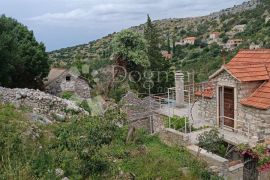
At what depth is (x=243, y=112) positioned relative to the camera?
14.0 m

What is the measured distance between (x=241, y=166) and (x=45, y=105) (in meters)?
8.65

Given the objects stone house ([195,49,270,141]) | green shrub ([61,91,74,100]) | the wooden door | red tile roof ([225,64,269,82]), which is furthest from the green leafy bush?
green shrub ([61,91,74,100])

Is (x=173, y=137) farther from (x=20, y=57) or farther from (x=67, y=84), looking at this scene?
(x=67, y=84)

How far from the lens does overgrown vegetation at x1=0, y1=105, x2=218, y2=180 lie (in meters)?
8.10

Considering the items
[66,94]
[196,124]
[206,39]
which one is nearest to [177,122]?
[196,124]

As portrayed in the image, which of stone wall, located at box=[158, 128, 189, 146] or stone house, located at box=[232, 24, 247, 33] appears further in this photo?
stone house, located at box=[232, 24, 247, 33]

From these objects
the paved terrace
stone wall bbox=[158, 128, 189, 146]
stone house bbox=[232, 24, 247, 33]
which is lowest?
stone wall bbox=[158, 128, 189, 146]

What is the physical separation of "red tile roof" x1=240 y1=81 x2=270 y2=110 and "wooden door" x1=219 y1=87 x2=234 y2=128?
821 millimetres

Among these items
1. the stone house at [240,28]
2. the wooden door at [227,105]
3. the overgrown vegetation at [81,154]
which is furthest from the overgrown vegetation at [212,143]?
the stone house at [240,28]

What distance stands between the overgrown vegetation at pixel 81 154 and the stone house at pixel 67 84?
991 centimetres

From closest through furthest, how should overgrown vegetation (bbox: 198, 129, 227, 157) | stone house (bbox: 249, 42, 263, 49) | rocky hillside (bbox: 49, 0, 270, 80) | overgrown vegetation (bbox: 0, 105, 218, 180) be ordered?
overgrown vegetation (bbox: 0, 105, 218, 180) → overgrown vegetation (bbox: 198, 129, 227, 157) → stone house (bbox: 249, 42, 263, 49) → rocky hillside (bbox: 49, 0, 270, 80)

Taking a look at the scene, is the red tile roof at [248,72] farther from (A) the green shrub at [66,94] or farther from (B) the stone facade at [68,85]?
(B) the stone facade at [68,85]

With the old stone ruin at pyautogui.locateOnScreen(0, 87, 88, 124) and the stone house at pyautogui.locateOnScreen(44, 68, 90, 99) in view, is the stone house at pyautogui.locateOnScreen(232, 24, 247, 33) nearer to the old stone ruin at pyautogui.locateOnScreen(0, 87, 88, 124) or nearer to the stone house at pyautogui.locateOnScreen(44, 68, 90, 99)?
the stone house at pyautogui.locateOnScreen(44, 68, 90, 99)

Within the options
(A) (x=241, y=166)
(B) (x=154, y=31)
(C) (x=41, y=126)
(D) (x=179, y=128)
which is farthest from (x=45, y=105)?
(B) (x=154, y=31)
